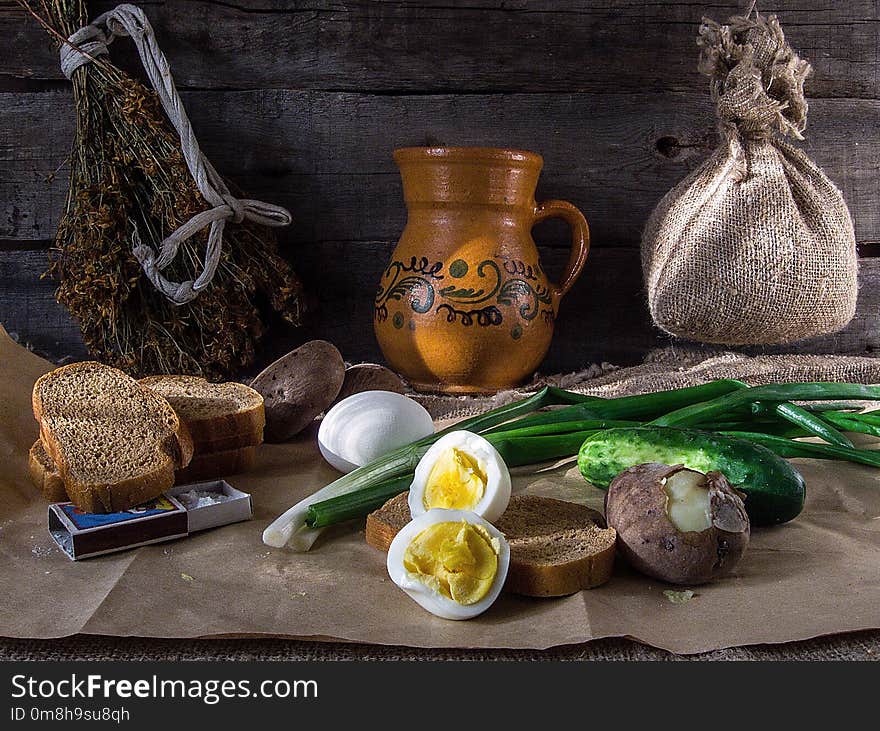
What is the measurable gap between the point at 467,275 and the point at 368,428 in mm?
727

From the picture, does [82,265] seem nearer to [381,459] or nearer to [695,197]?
[381,459]

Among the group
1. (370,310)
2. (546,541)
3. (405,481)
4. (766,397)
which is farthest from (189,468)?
(370,310)

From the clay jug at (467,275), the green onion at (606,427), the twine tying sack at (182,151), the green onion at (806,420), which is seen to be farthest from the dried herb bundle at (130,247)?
the green onion at (806,420)

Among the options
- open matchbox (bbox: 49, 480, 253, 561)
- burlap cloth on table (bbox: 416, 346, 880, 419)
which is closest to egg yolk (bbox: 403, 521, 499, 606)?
open matchbox (bbox: 49, 480, 253, 561)

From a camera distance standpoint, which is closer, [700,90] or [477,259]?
[477,259]

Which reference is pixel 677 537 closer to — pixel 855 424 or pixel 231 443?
pixel 855 424

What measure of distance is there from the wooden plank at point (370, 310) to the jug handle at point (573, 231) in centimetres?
23

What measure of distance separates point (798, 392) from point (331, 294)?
144 centimetres

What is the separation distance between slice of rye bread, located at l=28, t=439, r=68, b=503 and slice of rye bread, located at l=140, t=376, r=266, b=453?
0.22 m

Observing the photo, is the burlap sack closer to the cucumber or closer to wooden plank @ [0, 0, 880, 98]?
wooden plank @ [0, 0, 880, 98]

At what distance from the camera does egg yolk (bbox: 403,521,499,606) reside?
1.04m

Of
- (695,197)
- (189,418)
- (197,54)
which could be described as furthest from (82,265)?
(695,197)

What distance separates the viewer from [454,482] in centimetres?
125

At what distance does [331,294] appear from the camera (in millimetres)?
2625
